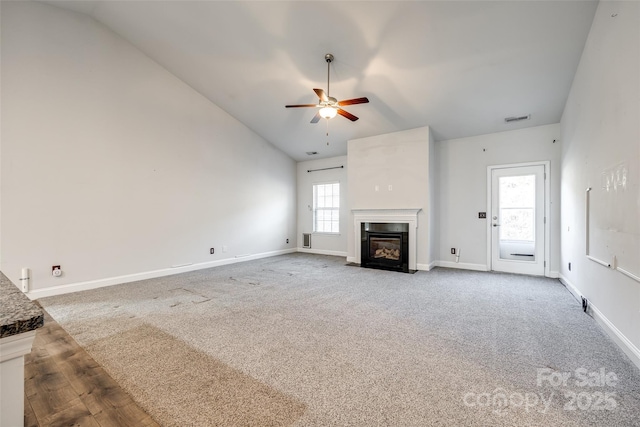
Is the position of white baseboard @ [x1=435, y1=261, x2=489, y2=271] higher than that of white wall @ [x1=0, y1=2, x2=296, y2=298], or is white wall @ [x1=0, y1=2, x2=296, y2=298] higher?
white wall @ [x1=0, y1=2, x2=296, y2=298]

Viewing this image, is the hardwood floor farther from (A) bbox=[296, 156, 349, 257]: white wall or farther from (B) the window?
(B) the window

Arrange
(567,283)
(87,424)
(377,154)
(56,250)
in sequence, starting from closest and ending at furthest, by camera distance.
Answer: (87,424), (56,250), (567,283), (377,154)

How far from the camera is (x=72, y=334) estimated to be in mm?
2525

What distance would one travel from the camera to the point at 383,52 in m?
3.73

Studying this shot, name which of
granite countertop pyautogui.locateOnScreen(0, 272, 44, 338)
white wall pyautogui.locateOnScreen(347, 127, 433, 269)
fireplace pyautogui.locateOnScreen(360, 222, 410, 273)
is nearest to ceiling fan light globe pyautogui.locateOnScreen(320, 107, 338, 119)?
white wall pyautogui.locateOnScreen(347, 127, 433, 269)

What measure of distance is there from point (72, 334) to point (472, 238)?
600 cm

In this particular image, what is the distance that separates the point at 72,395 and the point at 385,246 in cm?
490

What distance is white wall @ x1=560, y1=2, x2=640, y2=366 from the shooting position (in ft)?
6.80

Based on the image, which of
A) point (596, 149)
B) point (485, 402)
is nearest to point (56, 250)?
point (485, 402)

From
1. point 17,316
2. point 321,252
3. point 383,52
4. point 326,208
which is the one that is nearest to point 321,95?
point 383,52

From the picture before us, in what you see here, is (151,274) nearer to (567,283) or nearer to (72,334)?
(72,334)

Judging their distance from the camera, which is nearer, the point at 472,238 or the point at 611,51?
the point at 611,51

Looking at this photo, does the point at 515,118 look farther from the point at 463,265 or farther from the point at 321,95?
the point at 321,95

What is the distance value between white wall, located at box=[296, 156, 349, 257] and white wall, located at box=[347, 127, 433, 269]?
0.83 m
